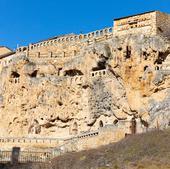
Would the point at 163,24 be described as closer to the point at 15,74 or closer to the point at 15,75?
the point at 15,74

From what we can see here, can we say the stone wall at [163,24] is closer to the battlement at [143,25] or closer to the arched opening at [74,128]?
the battlement at [143,25]

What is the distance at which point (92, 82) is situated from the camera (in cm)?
4722

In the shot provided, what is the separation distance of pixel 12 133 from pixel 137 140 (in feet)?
67.7

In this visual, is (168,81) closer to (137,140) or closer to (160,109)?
(160,109)

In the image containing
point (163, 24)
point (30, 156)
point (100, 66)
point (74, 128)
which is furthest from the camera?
point (74, 128)

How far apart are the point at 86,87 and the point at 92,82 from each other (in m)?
1.00

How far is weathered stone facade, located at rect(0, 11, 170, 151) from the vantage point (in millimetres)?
42531

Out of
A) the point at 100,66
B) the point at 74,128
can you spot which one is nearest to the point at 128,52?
the point at 100,66

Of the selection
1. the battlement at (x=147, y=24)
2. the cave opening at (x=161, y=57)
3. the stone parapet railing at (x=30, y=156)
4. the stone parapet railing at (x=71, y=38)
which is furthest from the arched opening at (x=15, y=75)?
the cave opening at (x=161, y=57)

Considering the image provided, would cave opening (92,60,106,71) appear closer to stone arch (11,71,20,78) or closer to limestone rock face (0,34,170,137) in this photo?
limestone rock face (0,34,170,137)

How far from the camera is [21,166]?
36969 mm

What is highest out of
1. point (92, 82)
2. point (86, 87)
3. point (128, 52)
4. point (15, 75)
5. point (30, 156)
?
point (128, 52)

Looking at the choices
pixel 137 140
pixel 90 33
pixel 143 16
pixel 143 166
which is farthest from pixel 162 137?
pixel 90 33

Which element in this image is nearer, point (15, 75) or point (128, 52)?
point (128, 52)
